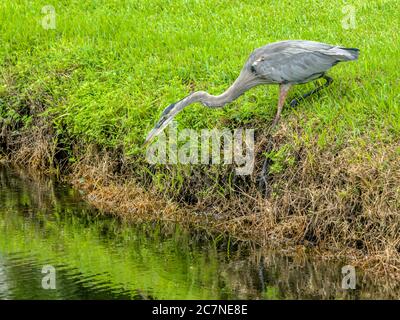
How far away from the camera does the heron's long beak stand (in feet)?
34.1

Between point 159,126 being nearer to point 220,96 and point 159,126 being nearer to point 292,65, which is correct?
point 220,96

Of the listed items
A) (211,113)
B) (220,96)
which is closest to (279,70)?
(220,96)

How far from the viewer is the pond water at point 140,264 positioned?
873 cm

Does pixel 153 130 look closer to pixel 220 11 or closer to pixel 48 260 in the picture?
pixel 48 260

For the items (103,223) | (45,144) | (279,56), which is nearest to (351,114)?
(279,56)

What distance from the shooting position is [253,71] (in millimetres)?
10406

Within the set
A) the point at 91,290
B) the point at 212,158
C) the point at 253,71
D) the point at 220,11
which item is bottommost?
the point at 91,290

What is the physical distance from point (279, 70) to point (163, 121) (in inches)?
49.7

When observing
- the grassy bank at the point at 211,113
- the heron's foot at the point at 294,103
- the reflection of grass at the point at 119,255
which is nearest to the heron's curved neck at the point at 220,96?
the grassy bank at the point at 211,113

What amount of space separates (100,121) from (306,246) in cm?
301

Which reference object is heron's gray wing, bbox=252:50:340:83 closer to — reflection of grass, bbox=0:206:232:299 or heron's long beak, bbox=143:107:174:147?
heron's long beak, bbox=143:107:174:147

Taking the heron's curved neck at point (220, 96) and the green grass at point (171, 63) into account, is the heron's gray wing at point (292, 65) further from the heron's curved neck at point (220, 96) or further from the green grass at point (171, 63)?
the green grass at point (171, 63)

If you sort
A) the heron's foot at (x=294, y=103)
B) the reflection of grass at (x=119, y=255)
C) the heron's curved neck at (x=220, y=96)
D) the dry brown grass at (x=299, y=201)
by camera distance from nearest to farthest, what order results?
1. the reflection of grass at (x=119, y=255)
2. the dry brown grass at (x=299, y=201)
3. the heron's curved neck at (x=220, y=96)
4. the heron's foot at (x=294, y=103)

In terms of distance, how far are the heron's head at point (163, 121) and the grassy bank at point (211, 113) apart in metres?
0.42
